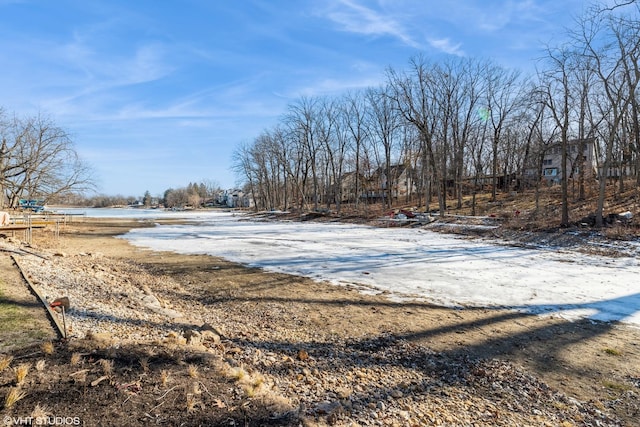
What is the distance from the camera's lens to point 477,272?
9750 millimetres

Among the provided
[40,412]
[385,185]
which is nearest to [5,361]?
[40,412]

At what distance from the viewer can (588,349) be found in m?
4.81

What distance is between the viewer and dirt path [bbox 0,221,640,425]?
4.07 meters

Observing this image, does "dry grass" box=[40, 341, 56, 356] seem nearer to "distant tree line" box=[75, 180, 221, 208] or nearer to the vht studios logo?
the vht studios logo

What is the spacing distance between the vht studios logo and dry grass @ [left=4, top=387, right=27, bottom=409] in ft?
0.47

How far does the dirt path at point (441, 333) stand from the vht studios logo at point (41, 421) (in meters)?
2.41

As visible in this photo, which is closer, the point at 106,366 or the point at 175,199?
the point at 106,366

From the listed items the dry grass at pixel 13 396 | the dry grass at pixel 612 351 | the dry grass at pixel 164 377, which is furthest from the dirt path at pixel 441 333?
the dry grass at pixel 13 396

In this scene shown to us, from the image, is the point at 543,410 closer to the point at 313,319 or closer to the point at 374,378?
the point at 374,378

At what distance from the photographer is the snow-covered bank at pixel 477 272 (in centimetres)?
695

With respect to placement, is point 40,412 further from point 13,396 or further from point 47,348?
point 47,348

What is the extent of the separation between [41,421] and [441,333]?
4818 millimetres

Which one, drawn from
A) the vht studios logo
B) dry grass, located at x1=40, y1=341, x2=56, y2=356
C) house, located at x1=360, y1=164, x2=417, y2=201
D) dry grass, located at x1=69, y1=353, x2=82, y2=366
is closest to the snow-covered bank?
dry grass, located at x1=69, y1=353, x2=82, y2=366

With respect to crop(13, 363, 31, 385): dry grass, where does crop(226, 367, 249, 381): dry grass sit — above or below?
below
